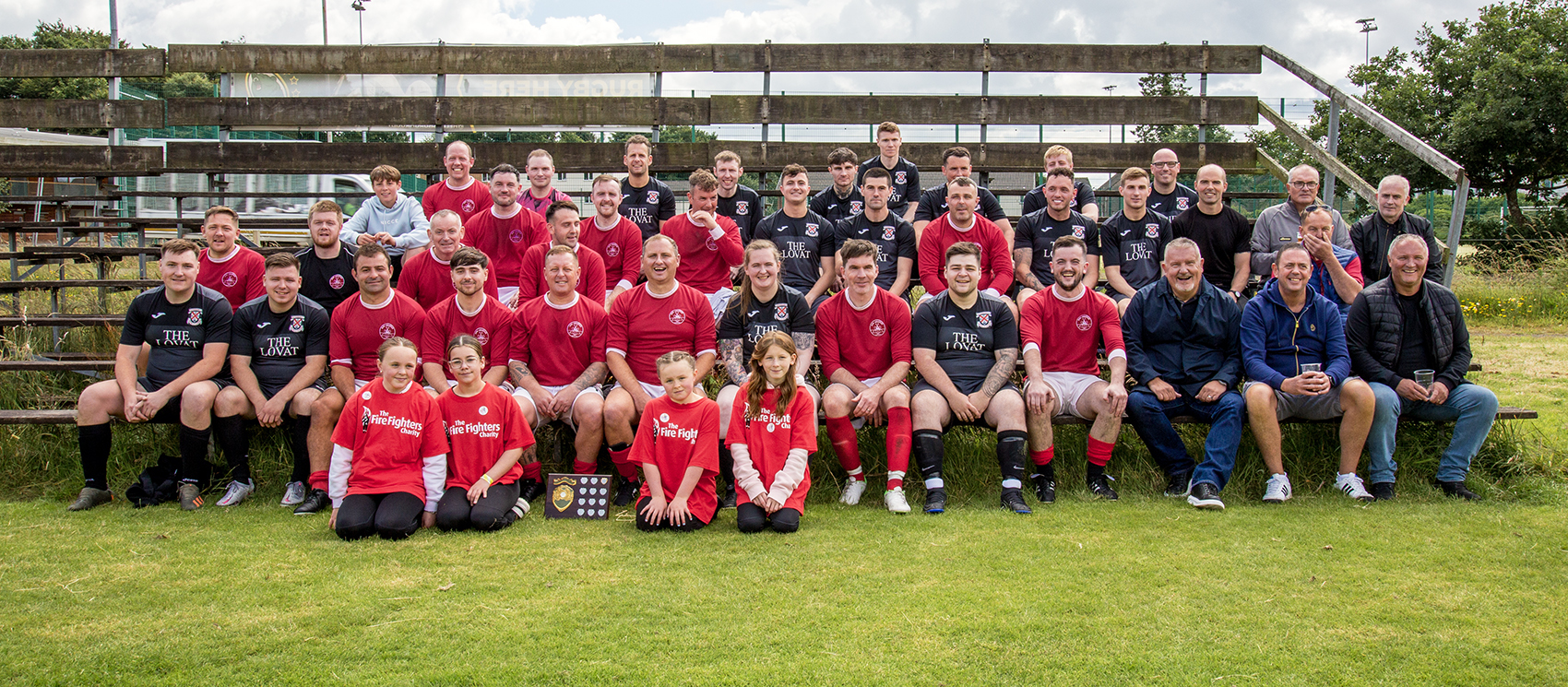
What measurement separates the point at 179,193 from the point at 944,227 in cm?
689

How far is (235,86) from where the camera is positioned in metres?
9.88

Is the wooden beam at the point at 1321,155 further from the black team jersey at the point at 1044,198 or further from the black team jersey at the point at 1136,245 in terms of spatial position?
the black team jersey at the point at 1044,198

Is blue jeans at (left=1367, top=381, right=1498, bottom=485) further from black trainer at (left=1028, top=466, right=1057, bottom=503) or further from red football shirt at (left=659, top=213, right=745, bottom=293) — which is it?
red football shirt at (left=659, top=213, right=745, bottom=293)

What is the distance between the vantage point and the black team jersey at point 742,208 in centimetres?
738

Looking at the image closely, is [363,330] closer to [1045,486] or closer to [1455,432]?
[1045,486]

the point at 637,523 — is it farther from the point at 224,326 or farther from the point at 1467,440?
the point at 1467,440

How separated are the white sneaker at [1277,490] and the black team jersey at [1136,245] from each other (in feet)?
6.46

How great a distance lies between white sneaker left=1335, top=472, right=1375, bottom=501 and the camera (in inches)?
194

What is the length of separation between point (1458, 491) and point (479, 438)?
5.16 metres

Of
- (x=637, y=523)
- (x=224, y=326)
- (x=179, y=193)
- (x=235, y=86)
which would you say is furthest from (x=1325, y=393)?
(x=235, y=86)

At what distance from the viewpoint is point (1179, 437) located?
5.24 m

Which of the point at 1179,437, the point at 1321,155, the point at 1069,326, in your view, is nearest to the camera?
the point at 1179,437

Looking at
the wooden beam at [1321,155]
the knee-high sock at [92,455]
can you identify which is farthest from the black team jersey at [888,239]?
the knee-high sock at [92,455]

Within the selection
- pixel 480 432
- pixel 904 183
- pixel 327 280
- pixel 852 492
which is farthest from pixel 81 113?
pixel 852 492
